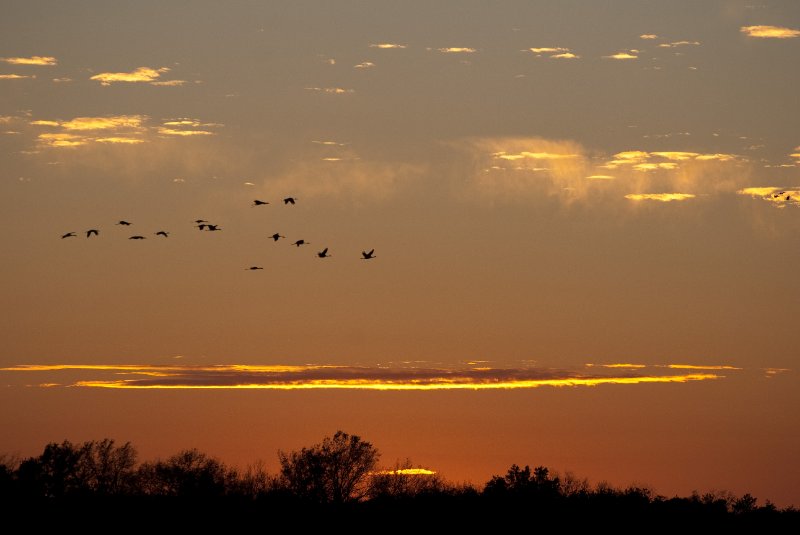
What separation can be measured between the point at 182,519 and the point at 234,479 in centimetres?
3629

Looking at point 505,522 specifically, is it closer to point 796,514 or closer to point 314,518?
point 314,518

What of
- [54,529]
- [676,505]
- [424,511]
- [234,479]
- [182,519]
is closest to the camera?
[54,529]

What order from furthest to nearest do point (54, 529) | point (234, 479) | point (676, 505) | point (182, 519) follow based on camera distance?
point (234, 479) < point (676, 505) < point (182, 519) < point (54, 529)

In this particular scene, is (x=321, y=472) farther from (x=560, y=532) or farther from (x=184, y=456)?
(x=560, y=532)

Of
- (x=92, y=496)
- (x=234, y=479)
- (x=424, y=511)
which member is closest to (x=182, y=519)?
(x=92, y=496)

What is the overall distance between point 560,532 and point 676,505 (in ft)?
67.5

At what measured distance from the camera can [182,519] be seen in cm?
14025

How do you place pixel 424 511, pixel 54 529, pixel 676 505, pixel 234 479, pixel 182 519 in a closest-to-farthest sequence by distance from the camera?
pixel 54 529 < pixel 182 519 < pixel 424 511 < pixel 676 505 < pixel 234 479

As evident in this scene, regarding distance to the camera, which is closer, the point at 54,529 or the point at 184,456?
the point at 54,529

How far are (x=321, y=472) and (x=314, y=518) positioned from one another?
2243 centimetres

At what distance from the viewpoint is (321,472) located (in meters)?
168

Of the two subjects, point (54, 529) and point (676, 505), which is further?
point (676, 505)

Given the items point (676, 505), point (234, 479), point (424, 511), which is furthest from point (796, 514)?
point (234, 479)

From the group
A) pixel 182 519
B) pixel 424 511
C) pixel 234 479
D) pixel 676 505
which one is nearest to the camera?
pixel 182 519
